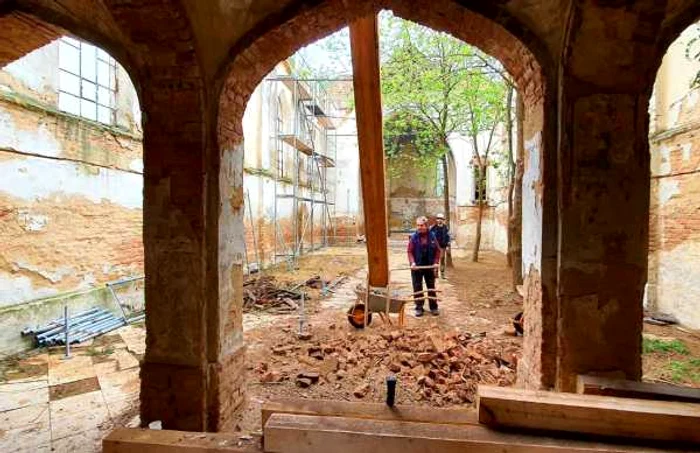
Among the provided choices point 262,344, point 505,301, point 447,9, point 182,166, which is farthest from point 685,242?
point 182,166

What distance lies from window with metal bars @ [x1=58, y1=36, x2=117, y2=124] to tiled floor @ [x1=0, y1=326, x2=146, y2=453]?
3.73 m

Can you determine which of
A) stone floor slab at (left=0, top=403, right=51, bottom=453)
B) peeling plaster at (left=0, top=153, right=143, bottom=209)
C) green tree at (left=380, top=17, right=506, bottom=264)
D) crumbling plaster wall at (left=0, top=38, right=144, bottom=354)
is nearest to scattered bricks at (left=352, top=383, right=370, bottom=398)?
stone floor slab at (left=0, top=403, right=51, bottom=453)

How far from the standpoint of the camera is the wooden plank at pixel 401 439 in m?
1.76

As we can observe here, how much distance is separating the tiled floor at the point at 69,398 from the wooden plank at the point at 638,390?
3453mm

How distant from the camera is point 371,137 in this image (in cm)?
571

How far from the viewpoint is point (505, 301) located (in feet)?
28.6

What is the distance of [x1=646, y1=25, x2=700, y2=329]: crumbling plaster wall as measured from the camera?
6.64 meters

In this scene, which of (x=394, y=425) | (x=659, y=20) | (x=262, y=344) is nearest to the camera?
(x=394, y=425)

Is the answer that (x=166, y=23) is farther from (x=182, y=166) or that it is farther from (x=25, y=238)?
(x=25, y=238)

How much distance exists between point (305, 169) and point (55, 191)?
14.1 meters

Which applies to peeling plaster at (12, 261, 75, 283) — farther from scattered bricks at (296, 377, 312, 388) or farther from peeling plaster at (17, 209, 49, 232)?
scattered bricks at (296, 377, 312, 388)

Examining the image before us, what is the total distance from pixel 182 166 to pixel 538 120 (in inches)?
110

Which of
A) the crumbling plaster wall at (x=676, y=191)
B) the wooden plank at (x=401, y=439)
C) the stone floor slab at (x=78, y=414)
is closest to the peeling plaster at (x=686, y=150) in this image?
the crumbling plaster wall at (x=676, y=191)

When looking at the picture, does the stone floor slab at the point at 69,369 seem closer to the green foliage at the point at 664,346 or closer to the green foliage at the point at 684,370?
the green foliage at the point at 684,370
